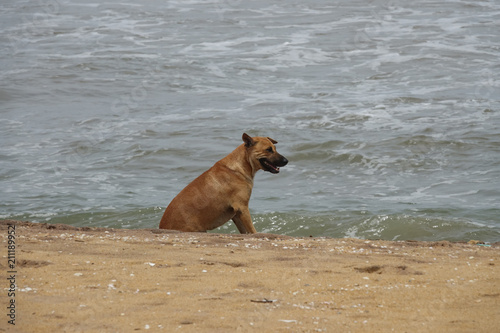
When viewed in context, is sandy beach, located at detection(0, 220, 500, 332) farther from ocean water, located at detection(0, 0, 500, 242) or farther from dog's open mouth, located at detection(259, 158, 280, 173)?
ocean water, located at detection(0, 0, 500, 242)

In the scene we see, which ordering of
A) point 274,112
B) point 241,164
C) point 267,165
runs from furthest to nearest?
point 274,112
point 267,165
point 241,164

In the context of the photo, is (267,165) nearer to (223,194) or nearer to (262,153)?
(262,153)

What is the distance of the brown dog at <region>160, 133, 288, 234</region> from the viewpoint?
8375 millimetres

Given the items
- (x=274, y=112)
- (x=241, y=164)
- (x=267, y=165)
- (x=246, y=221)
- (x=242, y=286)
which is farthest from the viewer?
(x=274, y=112)

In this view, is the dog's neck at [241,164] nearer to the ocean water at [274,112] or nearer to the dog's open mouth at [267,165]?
the dog's open mouth at [267,165]

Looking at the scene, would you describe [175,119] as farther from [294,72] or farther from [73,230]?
[73,230]

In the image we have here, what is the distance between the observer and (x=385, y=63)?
66.7ft

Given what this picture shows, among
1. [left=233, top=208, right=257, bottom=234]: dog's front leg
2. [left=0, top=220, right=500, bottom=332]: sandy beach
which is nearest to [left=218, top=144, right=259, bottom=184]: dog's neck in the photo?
[left=233, top=208, right=257, bottom=234]: dog's front leg

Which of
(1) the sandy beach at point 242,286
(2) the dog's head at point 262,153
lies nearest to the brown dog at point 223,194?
(2) the dog's head at point 262,153

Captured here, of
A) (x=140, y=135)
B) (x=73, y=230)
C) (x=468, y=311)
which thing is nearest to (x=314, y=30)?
(x=140, y=135)

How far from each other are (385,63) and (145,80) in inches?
259

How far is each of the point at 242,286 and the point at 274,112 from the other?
11.5m

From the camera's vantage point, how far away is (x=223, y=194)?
8.48 m

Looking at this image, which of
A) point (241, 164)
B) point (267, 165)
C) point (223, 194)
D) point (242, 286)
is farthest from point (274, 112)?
point (242, 286)
